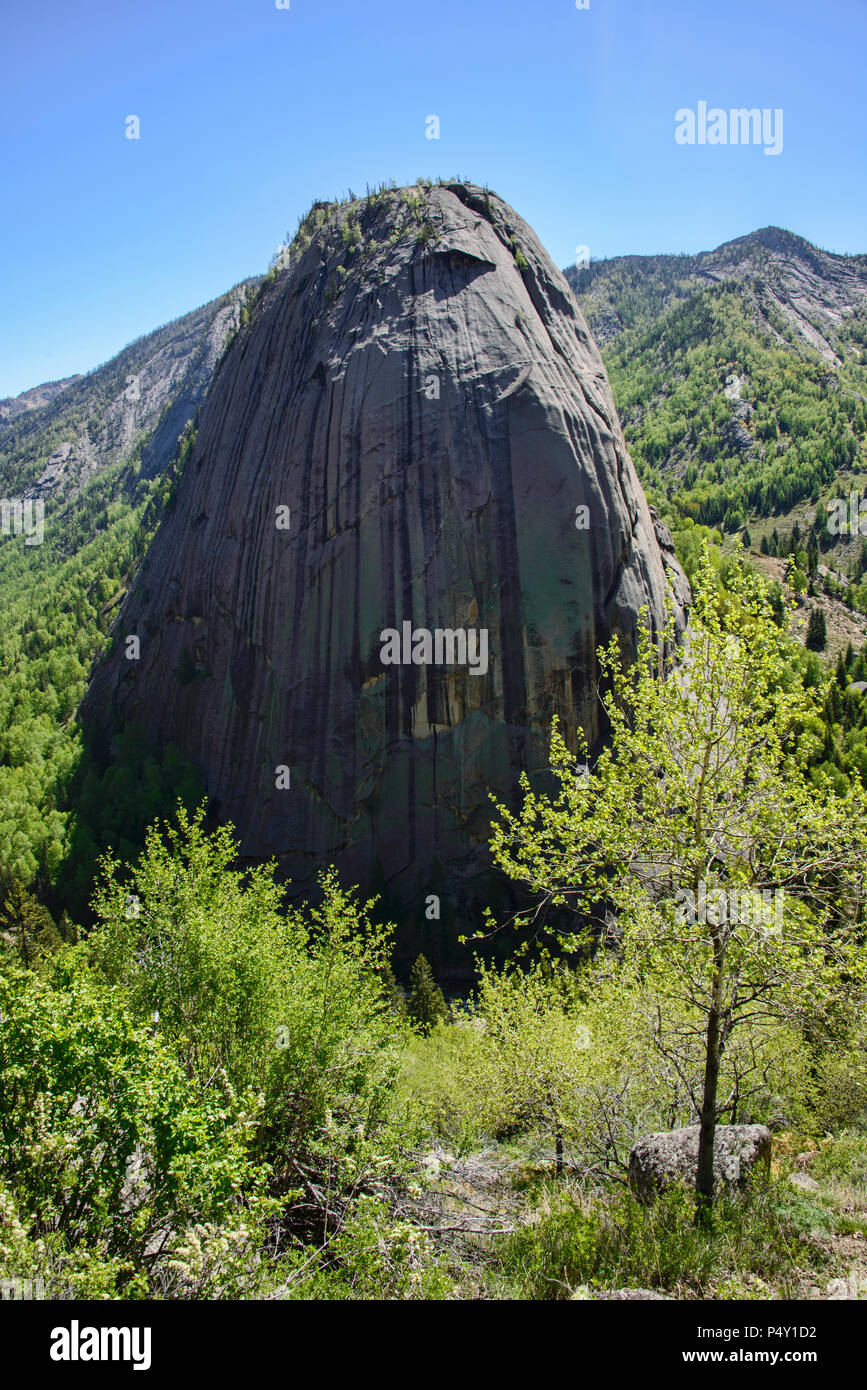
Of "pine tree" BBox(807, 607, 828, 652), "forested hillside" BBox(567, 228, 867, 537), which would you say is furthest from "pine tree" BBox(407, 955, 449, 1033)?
"forested hillside" BBox(567, 228, 867, 537)

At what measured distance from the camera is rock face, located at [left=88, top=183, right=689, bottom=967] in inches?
1613

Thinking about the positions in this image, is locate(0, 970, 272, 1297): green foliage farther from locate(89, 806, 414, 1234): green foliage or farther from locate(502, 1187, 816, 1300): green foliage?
locate(502, 1187, 816, 1300): green foliage

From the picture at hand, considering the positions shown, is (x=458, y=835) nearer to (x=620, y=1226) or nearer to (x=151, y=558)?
(x=620, y=1226)

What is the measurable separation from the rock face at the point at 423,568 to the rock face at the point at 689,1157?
28138 mm

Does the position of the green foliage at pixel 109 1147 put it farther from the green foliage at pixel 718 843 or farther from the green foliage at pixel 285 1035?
the green foliage at pixel 718 843

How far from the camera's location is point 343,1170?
41.6 ft

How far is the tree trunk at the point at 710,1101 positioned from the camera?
9320 mm

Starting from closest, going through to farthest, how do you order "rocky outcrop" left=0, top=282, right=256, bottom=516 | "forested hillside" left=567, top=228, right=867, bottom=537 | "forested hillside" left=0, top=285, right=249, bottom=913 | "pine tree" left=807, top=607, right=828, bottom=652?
1. "forested hillside" left=0, top=285, right=249, bottom=913
2. "pine tree" left=807, top=607, right=828, bottom=652
3. "forested hillside" left=567, top=228, right=867, bottom=537
4. "rocky outcrop" left=0, top=282, right=256, bottom=516

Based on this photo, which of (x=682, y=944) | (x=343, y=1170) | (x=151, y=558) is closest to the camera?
(x=682, y=944)

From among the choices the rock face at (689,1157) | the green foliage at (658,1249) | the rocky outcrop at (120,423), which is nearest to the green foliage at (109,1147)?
the green foliage at (658,1249)

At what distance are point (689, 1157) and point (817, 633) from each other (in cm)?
7385

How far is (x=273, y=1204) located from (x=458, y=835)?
106 ft

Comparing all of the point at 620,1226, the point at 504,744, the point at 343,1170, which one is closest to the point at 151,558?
the point at 504,744

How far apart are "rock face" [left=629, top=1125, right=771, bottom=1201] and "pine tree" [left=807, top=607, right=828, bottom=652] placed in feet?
234
